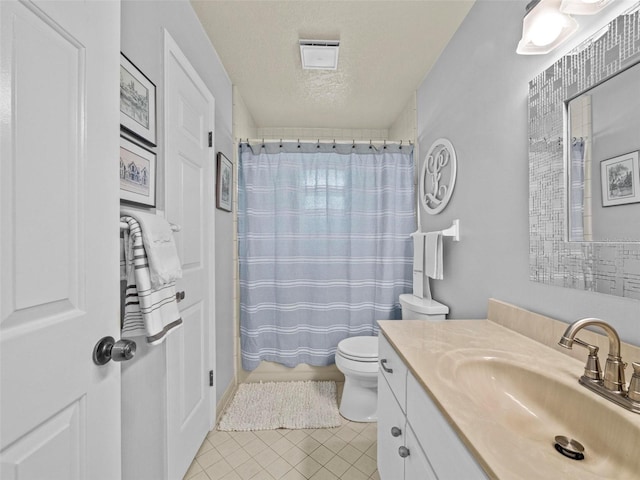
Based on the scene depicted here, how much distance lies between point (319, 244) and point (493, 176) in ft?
4.30

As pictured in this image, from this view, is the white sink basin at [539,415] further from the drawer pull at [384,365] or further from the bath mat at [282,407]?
the bath mat at [282,407]

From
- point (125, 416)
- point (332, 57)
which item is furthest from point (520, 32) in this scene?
point (125, 416)

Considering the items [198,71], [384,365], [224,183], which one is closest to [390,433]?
[384,365]

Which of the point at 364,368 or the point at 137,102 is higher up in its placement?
the point at 137,102

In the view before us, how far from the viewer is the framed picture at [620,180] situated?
2.51 feet

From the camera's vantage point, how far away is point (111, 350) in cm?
69

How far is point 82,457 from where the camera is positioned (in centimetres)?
61

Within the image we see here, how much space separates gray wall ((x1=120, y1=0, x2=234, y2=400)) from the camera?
1.09m

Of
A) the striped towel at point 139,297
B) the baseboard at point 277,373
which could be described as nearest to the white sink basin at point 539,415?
the striped towel at point 139,297

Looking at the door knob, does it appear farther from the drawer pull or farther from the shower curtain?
the shower curtain

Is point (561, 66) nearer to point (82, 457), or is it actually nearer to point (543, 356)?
point (543, 356)

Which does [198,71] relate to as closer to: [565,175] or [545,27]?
[545,27]

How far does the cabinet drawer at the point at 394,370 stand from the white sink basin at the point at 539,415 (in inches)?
5.8

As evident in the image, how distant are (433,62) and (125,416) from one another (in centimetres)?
256
